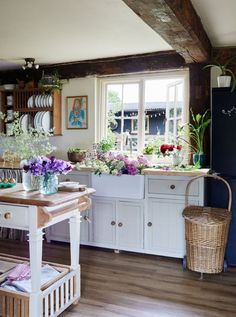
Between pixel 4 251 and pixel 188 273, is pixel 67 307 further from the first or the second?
pixel 4 251

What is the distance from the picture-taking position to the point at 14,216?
2.16 m

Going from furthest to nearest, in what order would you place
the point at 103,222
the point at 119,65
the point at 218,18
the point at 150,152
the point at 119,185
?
1. the point at 119,65
2. the point at 150,152
3. the point at 103,222
4. the point at 119,185
5. the point at 218,18

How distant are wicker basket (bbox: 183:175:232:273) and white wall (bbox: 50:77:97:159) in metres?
1.84

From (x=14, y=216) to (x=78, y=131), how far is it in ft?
8.19

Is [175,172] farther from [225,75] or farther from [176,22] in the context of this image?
[176,22]

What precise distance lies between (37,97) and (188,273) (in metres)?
2.94

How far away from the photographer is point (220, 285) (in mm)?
2967

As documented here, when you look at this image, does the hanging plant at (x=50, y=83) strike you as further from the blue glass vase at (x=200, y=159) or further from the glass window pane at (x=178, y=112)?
the blue glass vase at (x=200, y=159)

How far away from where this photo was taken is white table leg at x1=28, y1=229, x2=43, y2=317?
2105 mm

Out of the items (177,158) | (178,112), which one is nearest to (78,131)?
(178,112)

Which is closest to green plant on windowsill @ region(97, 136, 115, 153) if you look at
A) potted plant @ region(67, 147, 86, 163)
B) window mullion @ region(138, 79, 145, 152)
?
potted plant @ region(67, 147, 86, 163)

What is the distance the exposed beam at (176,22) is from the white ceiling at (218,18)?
53 millimetres

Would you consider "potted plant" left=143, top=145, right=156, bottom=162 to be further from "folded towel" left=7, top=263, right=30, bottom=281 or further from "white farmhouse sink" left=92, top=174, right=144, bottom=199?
"folded towel" left=7, top=263, right=30, bottom=281

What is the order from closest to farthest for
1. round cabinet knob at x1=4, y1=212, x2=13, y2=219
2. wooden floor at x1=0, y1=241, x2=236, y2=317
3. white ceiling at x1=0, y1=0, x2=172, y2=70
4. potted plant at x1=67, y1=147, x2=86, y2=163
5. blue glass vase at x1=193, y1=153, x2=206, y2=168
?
round cabinet knob at x1=4, y1=212, x2=13, y2=219 → wooden floor at x1=0, y1=241, x2=236, y2=317 → white ceiling at x1=0, y1=0, x2=172, y2=70 → blue glass vase at x1=193, y1=153, x2=206, y2=168 → potted plant at x1=67, y1=147, x2=86, y2=163
